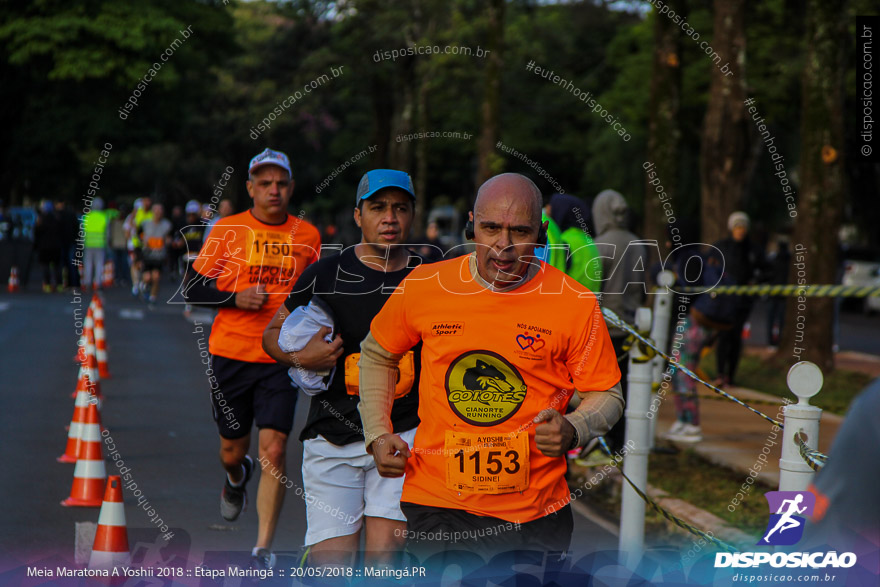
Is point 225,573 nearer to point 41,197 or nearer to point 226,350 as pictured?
point 226,350

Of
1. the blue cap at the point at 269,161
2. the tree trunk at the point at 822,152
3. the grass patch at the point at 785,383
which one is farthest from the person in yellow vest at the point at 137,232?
the blue cap at the point at 269,161

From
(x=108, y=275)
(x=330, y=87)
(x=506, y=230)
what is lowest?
(x=108, y=275)

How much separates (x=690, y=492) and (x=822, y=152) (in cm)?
673

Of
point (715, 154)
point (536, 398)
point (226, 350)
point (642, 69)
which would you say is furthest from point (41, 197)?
point (536, 398)

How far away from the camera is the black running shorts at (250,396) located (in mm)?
6180

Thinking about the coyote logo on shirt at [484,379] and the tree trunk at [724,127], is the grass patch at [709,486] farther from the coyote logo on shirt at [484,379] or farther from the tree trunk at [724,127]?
the tree trunk at [724,127]

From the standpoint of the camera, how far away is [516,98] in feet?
149

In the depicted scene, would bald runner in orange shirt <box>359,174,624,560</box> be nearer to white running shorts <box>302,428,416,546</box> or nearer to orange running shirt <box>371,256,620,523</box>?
orange running shirt <box>371,256,620,523</box>

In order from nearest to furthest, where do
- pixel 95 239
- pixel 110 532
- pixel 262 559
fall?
pixel 110 532
pixel 262 559
pixel 95 239

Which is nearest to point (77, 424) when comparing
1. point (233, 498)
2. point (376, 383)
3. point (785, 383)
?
point (233, 498)

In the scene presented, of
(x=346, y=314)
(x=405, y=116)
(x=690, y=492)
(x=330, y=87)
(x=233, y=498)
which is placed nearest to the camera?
(x=346, y=314)

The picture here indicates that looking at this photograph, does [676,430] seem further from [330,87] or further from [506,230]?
[330,87]

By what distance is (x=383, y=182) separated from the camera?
4.85 m

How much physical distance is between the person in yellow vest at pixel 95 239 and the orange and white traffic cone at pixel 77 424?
1599cm
